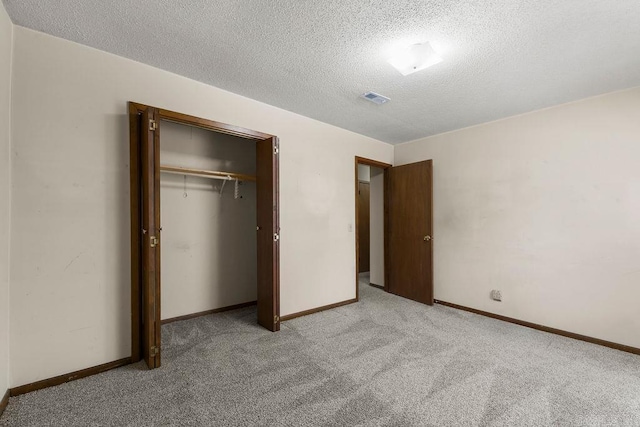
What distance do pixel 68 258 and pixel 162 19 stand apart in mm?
1776

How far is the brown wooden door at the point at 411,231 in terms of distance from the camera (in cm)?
397

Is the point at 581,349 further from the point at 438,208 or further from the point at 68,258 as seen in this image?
the point at 68,258

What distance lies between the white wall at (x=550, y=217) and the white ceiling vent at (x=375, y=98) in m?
1.56

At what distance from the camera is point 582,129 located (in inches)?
113

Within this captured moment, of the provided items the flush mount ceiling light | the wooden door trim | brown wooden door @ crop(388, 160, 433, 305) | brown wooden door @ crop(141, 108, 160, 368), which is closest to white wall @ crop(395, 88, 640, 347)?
brown wooden door @ crop(388, 160, 433, 305)

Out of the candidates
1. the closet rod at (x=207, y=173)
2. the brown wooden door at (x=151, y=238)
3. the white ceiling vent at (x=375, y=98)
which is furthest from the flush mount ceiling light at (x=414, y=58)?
the closet rod at (x=207, y=173)

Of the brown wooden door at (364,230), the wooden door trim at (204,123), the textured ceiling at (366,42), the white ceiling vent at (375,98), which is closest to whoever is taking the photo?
the textured ceiling at (366,42)

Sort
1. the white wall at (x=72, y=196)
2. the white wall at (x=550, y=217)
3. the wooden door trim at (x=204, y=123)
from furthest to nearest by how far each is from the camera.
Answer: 1. the white wall at (x=550, y=217)
2. the wooden door trim at (x=204, y=123)
3. the white wall at (x=72, y=196)

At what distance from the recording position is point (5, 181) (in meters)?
1.79

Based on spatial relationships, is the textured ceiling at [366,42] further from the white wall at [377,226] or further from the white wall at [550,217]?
the white wall at [377,226]

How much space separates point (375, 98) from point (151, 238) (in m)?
2.43

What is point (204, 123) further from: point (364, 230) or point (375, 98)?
point (364, 230)

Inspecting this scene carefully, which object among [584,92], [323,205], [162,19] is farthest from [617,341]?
[162,19]

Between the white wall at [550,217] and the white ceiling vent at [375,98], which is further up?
the white ceiling vent at [375,98]
